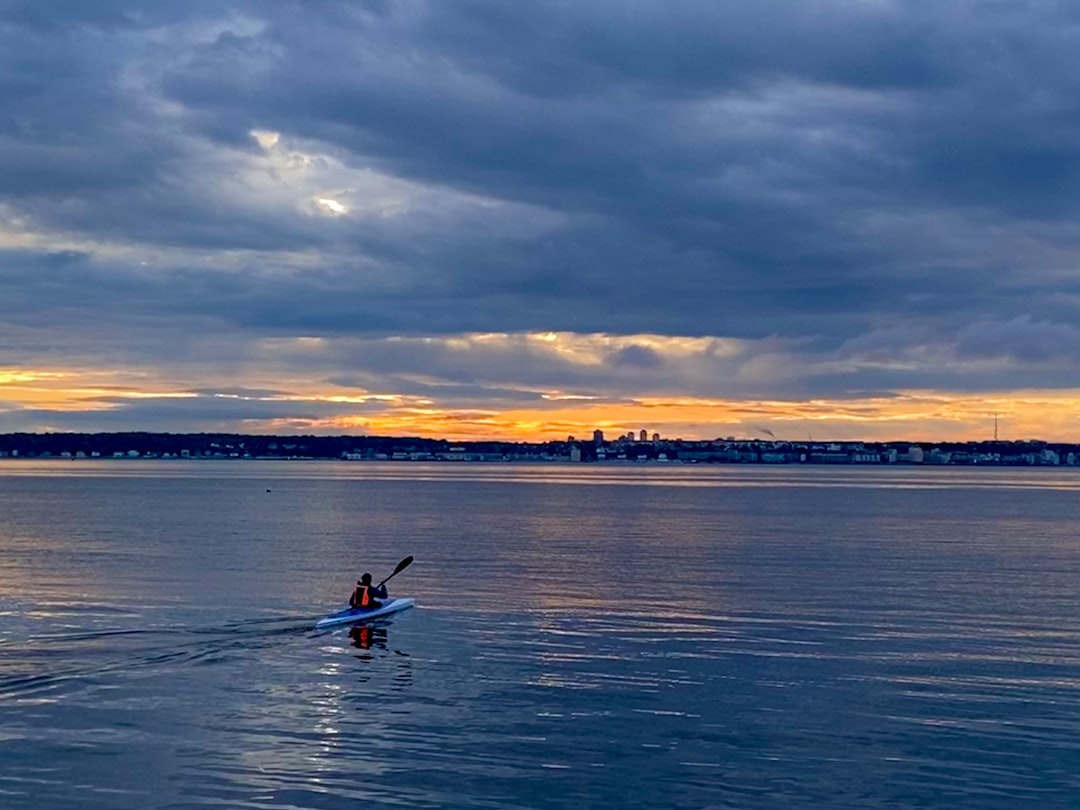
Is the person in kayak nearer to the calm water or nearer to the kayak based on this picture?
the kayak

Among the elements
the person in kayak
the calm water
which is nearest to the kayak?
the person in kayak

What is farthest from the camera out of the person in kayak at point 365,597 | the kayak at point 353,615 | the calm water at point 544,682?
the person in kayak at point 365,597

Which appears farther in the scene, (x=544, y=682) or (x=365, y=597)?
(x=365, y=597)

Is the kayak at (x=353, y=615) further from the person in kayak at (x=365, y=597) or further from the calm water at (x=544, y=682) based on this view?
the calm water at (x=544, y=682)

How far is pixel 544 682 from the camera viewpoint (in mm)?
28156

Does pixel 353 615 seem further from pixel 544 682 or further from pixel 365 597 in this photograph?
pixel 544 682

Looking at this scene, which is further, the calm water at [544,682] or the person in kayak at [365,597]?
the person in kayak at [365,597]

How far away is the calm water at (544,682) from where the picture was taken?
20.5 meters

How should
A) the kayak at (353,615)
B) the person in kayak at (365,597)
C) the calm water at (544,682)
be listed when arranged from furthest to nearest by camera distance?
the person in kayak at (365,597) < the kayak at (353,615) < the calm water at (544,682)

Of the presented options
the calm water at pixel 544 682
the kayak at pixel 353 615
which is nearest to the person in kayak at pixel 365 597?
the kayak at pixel 353 615

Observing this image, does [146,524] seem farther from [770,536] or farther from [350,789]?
[350,789]

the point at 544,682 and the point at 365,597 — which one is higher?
the point at 365,597


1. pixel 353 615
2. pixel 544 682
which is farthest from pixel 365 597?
pixel 544 682

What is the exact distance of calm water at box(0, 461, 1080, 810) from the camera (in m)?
20.5
